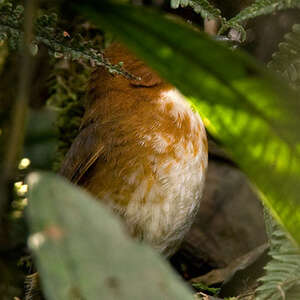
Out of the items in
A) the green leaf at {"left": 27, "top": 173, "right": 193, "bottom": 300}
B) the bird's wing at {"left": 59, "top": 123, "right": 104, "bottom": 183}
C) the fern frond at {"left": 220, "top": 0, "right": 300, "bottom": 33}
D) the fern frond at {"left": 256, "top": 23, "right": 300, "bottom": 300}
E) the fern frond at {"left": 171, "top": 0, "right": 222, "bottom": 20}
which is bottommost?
the bird's wing at {"left": 59, "top": 123, "right": 104, "bottom": 183}

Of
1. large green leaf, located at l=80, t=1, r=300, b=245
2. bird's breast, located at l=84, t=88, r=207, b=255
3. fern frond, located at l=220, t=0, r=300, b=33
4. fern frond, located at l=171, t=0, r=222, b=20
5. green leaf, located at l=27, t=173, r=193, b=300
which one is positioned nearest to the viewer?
green leaf, located at l=27, t=173, r=193, b=300

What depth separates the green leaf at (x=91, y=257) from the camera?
0.69 m

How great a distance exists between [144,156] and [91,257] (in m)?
1.16

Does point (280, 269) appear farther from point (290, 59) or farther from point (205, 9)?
point (205, 9)

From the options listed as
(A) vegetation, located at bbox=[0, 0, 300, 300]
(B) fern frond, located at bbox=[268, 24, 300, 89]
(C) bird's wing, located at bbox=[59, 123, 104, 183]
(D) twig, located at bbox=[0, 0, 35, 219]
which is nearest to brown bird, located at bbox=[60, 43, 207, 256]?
(C) bird's wing, located at bbox=[59, 123, 104, 183]

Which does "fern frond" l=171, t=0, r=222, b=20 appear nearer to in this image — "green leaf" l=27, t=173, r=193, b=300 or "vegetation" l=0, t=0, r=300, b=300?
"vegetation" l=0, t=0, r=300, b=300

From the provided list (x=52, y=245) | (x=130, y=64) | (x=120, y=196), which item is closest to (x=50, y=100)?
(x=130, y=64)

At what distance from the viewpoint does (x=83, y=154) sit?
1.98m

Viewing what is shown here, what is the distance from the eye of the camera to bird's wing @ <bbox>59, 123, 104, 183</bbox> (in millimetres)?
1931

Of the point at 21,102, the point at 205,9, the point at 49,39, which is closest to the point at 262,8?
the point at 205,9

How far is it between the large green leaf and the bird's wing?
3.35ft

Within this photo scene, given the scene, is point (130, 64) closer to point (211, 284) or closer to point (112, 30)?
point (211, 284)

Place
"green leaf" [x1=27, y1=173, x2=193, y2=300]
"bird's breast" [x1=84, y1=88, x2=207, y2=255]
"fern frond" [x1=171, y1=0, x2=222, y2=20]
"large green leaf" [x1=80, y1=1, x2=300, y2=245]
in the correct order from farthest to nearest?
1. "bird's breast" [x1=84, y1=88, x2=207, y2=255]
2. "fern frond" [x1=171, y1=0, x2=222, y2=20]
3. "large green leaf" [x1=80, y1=1, x2=300, y2=245]
4. "green leaf" [x1=27, y1=173, x2=193, y2=300]

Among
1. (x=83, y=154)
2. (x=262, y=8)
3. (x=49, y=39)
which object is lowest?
(x=83, y=154)
